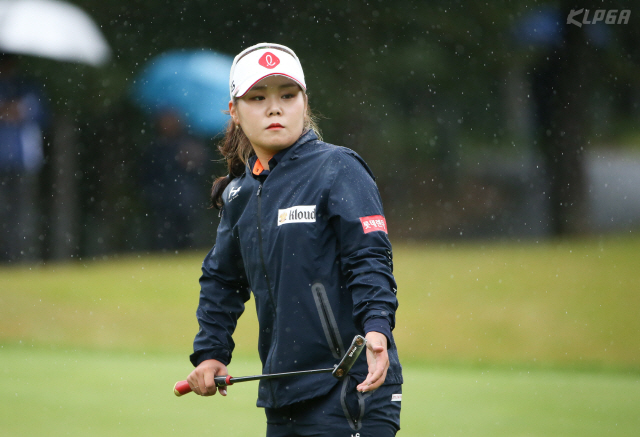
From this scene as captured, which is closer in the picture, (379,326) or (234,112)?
(379,326)

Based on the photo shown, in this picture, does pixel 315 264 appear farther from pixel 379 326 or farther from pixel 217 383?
pixel 217 383

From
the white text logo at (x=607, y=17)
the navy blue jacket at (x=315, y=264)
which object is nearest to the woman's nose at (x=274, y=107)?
the navy blue jacket at (x=315, y=264)

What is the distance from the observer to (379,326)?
211 cm

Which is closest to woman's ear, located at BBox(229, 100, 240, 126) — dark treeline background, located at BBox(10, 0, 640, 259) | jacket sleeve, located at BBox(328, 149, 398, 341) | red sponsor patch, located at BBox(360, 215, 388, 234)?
jacket sleeve, located at BBox(328, 149, 398, 341)

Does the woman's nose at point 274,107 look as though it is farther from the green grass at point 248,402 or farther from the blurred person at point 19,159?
the blurred person at point 19,159

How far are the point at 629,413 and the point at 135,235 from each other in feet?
29.8

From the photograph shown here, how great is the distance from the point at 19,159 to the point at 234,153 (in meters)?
9.76

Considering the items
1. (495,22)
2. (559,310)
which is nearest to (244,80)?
(559,310)

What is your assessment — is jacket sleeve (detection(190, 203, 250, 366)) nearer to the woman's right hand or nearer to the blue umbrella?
the woman's right hand

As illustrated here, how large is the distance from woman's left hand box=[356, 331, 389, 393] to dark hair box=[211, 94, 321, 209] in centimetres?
79

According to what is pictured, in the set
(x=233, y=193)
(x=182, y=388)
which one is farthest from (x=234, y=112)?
(x=182, y=388)

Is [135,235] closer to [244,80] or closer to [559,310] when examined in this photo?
[559,310]

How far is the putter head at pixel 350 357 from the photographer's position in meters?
2.05

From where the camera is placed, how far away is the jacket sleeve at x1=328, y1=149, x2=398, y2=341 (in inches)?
84.4
